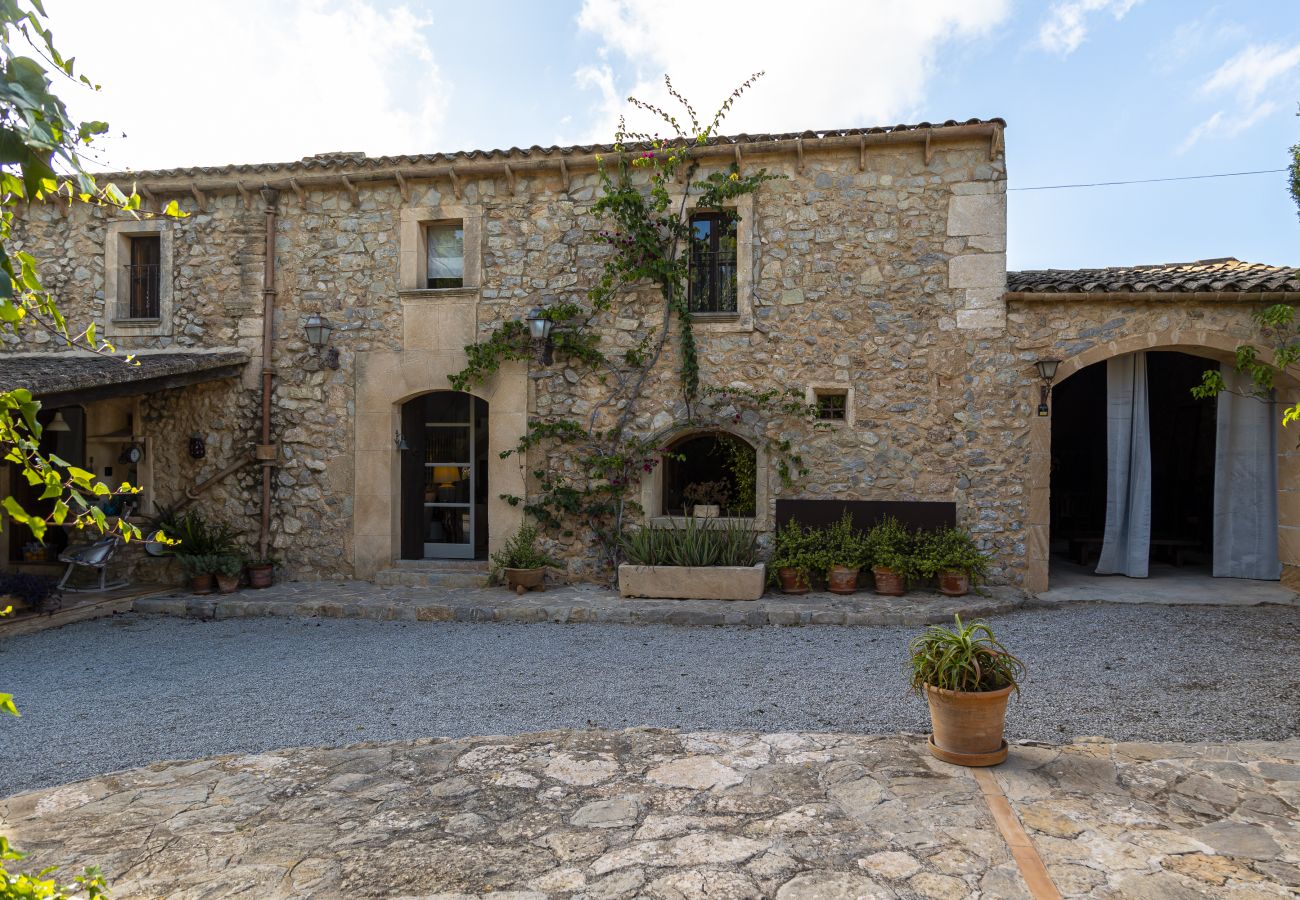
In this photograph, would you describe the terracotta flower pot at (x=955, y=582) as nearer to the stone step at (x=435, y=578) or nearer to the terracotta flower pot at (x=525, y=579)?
the terracotta flower pot at (x=525, y=579)

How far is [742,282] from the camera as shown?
7812mm

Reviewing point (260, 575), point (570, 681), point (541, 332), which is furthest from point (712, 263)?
point (260, 575)

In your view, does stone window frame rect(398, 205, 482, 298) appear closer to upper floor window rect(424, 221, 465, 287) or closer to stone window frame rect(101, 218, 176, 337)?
upper floor window rect(424, 221, 465, 287)

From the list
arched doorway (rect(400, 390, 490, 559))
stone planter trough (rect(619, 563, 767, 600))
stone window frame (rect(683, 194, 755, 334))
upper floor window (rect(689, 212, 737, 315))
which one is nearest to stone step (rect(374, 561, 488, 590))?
arched doorway (rect(400, 390, 490, 559))

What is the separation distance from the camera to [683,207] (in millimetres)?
7902

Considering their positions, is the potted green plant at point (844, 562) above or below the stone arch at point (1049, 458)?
below

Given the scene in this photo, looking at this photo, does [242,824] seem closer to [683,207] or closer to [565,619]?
[565,619]

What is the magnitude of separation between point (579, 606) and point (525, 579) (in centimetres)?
92

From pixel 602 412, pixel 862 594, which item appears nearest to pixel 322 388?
pixel 602 412

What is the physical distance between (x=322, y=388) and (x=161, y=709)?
4515mm

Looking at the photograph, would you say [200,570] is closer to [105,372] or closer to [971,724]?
[105,372]

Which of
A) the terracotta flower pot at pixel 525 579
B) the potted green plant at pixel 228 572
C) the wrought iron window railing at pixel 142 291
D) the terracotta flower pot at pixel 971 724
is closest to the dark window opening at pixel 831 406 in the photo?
the terracotta flower pot at pixel 525 579

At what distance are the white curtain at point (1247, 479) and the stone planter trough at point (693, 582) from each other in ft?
16.1

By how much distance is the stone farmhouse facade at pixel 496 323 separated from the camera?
741 centimetres
